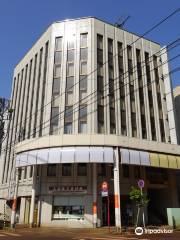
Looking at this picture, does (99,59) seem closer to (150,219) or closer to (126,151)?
(126,151)

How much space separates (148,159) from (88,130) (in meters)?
8.08

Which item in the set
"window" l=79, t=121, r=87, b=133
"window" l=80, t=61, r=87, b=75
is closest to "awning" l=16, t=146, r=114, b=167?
"window" l=79, t=121, r=87, b=133

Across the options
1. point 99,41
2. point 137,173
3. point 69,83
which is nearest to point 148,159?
point 137,173

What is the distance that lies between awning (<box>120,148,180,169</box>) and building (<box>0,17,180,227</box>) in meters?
0.12

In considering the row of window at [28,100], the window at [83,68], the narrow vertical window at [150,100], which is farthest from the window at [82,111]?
the narrow vertical window at [150,100]

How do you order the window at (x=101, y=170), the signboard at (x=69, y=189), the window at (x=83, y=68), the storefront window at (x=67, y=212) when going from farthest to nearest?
the window at (x=83, y=68) < the window at (x=101, y=170) < the signboard at (x=69, y=189) < the storefront window at (x=67, y=212)

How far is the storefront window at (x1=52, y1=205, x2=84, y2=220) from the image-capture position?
32.0m

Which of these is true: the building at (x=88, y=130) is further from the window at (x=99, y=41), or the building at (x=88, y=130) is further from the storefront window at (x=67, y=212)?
the storefront window at (x=67, y=212)

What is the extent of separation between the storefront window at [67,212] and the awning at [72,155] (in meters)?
6.26

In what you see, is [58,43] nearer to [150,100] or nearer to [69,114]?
[69,114]

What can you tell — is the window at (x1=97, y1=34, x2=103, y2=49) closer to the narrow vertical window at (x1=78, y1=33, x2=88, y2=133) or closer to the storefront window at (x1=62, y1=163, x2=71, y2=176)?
the narrow vertical window at (x1=78, y1=33, x2=88, y2=133)

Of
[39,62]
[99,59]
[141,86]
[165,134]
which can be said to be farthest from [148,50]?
[39,62]

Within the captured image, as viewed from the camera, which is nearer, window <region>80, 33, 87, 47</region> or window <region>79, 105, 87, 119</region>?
window <region>79, 105, 87, 119</region>

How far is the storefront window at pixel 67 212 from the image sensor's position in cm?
3197
